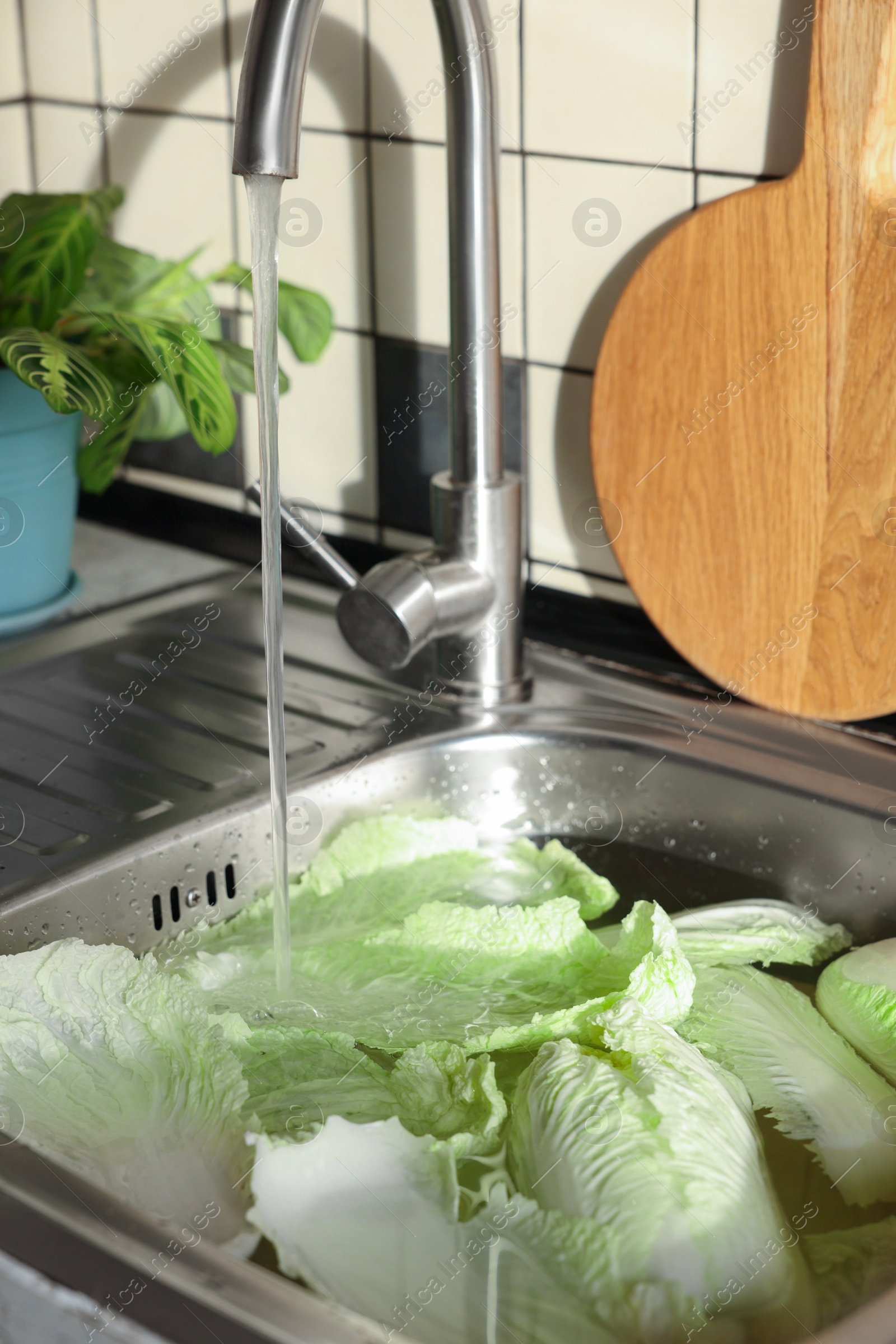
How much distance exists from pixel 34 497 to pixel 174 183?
37 centimetres

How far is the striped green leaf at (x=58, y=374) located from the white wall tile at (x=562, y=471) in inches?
13.0

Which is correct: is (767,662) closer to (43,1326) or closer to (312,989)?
(312,989)

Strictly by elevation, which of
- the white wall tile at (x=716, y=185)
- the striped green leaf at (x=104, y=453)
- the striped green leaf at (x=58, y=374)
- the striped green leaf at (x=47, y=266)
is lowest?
the striped green leaf at (x=104, y=453)

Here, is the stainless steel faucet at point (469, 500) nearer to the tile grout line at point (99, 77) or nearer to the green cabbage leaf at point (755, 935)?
the green cabbage leaf at point (755, 935)

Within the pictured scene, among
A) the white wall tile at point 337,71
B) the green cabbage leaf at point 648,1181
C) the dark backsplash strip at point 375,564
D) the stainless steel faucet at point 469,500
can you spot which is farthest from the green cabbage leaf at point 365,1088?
the white wall tile at point 337,71

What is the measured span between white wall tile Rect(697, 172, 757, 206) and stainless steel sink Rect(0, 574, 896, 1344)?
1.17 feet

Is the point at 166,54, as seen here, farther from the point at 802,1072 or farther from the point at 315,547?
the point at 802,1072

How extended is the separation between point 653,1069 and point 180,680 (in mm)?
567

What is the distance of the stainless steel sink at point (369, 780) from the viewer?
0.88 m

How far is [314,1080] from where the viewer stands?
2.46 ft

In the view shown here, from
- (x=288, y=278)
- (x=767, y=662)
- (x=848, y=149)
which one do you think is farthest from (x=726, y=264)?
(x=288, y=278)

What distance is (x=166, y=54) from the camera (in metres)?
1.24

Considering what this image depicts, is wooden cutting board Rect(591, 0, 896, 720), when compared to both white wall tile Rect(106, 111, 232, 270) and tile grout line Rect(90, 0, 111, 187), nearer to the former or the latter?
white wall tile Rect(106, 111, 232, 270)

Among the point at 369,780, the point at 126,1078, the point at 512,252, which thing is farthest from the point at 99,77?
the point at 126,1078
